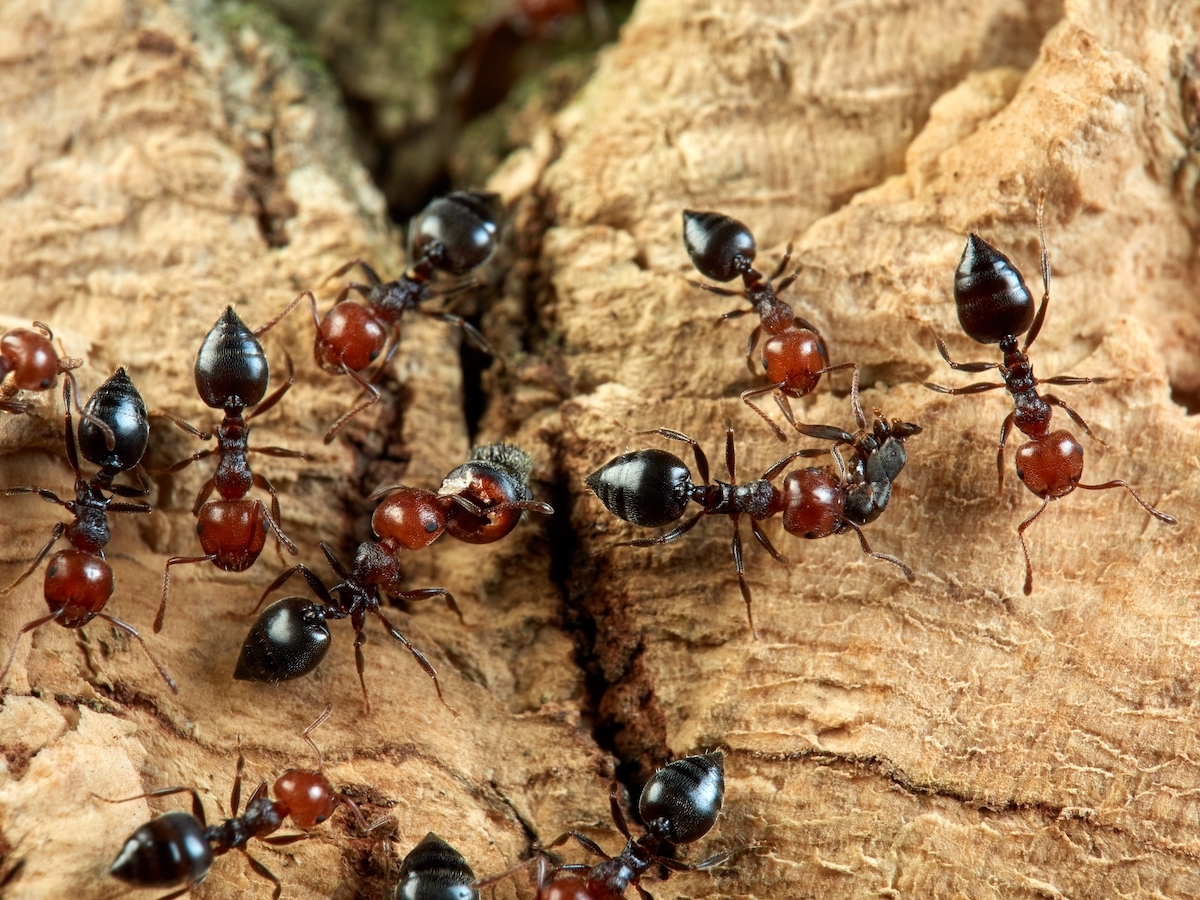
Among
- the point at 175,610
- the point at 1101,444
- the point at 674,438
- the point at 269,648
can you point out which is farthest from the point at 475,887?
the point at 1101,444

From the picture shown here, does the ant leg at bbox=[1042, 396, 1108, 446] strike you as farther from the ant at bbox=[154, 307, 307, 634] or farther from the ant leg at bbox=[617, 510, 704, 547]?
the ant at bbox=[154, 307, 307, 634]

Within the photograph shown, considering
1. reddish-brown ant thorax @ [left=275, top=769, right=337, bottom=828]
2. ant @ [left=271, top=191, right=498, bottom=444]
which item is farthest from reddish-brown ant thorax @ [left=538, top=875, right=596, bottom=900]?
ant @ [left=271, top=191, right=498, bottom=444]

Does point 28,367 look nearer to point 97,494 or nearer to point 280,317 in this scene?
point 97,494

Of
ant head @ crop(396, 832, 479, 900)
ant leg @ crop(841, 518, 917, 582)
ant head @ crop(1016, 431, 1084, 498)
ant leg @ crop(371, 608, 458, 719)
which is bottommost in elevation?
ant head @ crop(396, 832, 479, 900)

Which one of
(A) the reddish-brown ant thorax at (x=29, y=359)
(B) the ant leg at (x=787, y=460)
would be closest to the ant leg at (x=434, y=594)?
(B) the ant leg at (x=787, y=460)

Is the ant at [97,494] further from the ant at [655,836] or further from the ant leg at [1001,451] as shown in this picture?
the ant leg at [1001,451]

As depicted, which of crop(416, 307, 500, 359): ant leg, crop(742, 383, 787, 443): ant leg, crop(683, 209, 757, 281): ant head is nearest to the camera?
crop(742, 383, 787, 443): ant leg
